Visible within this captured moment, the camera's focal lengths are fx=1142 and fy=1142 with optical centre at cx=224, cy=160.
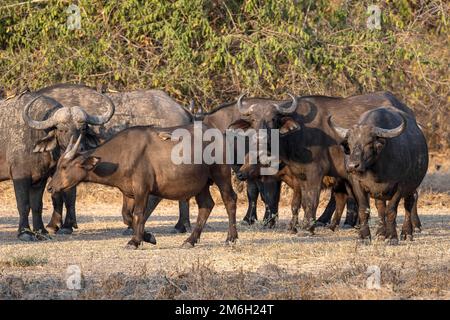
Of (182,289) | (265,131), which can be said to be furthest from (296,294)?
(265,131)

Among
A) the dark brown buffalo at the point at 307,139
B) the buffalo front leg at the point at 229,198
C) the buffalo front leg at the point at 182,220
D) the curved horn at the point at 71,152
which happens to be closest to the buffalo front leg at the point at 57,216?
the buffalo front leg at the point at 182,220

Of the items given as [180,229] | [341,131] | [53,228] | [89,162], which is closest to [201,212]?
[89,162]

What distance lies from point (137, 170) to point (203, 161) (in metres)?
0.74

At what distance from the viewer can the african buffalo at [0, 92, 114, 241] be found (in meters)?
14.0

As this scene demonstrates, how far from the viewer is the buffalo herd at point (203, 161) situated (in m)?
12.6

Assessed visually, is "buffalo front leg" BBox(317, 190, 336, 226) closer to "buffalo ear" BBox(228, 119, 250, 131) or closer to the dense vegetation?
"buffalo ear" BBox(228, 119, 250, 131)

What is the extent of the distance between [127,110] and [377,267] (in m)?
6.27

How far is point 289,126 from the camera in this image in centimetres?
1427

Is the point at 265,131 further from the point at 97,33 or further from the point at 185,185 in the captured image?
the point at 97,33

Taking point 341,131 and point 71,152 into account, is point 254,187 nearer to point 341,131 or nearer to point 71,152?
point 341,131

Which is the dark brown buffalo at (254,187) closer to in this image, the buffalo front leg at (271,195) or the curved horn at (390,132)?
the buffalo front leg at (271,195)

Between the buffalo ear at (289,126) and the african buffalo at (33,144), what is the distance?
2.20m

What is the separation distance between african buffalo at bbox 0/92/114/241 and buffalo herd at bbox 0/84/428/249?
0.04ft

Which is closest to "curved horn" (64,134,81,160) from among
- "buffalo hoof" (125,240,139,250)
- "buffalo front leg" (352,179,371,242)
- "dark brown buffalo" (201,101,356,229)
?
"buffalo hoof" (125,240,139,250)
